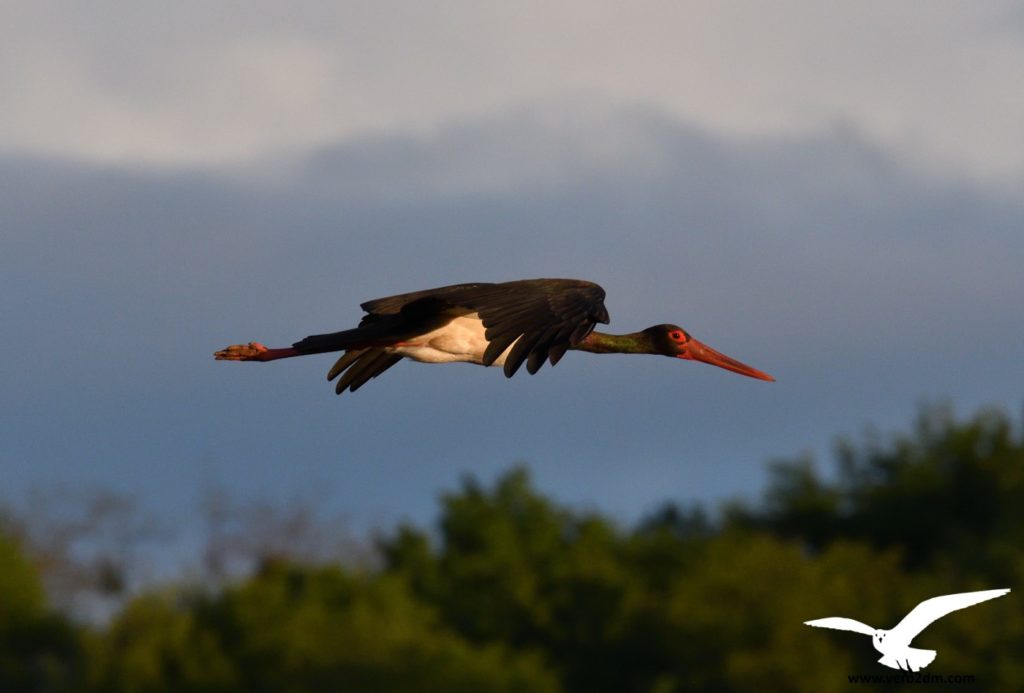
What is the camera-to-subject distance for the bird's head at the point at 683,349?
16.6 meters

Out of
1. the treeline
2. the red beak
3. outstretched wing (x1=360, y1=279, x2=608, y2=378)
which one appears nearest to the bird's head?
the red beak

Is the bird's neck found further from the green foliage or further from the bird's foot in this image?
the green foliage

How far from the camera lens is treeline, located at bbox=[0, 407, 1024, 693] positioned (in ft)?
145

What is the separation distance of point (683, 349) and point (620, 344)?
1.84 feet

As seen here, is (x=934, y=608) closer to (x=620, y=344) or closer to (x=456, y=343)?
(x=620, y=344)

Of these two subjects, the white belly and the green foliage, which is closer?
the white belly

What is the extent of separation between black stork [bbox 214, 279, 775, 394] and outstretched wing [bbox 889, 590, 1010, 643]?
2.20 m

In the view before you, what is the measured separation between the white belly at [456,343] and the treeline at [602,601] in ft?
84.8

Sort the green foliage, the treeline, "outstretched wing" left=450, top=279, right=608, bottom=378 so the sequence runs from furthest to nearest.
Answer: the green foliage → the treeline → "outstretched wing" left=450, top=279, right=608, bottom=378

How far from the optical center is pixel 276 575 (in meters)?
48.2

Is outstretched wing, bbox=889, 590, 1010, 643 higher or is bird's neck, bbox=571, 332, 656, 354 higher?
bird's neck, bbox=571, 332, 656, 354

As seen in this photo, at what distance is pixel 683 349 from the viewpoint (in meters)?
16.7

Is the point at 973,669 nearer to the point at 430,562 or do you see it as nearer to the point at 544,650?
the point at 544,650

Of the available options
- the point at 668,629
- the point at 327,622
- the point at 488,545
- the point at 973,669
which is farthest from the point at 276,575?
the point at 973,669
